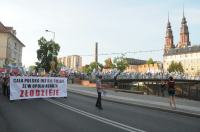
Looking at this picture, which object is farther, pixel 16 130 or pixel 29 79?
pixel 29 79

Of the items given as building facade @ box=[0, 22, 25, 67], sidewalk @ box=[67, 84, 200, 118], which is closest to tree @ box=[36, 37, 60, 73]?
building facade @ box=[0, 22, 25, 67]

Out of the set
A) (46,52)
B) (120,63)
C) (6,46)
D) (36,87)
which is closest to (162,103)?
(36,87)

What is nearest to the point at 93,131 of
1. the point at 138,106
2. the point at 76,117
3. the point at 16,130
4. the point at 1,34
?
Result: the point at 16,130

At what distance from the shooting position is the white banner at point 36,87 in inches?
1093

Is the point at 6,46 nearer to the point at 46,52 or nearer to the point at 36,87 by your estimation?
the point at 46,52

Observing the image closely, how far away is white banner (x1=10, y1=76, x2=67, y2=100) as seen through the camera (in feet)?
91.0

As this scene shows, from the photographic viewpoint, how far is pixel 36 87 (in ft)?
95.9

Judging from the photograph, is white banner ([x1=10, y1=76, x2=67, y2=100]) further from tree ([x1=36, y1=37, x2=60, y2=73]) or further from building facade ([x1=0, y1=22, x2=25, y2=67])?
building facade ([x1=0, y1=22, x2=25, y2=67])

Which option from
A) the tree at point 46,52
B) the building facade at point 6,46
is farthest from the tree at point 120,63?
the tree at point 46,52

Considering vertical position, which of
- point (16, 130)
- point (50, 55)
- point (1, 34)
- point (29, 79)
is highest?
point (1, 34)

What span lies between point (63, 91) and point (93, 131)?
18031 millimetres

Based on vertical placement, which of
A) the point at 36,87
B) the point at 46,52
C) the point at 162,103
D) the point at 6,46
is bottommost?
the point at 162,103

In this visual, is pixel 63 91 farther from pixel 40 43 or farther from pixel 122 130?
pixel 40 43

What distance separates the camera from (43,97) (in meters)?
29.5
